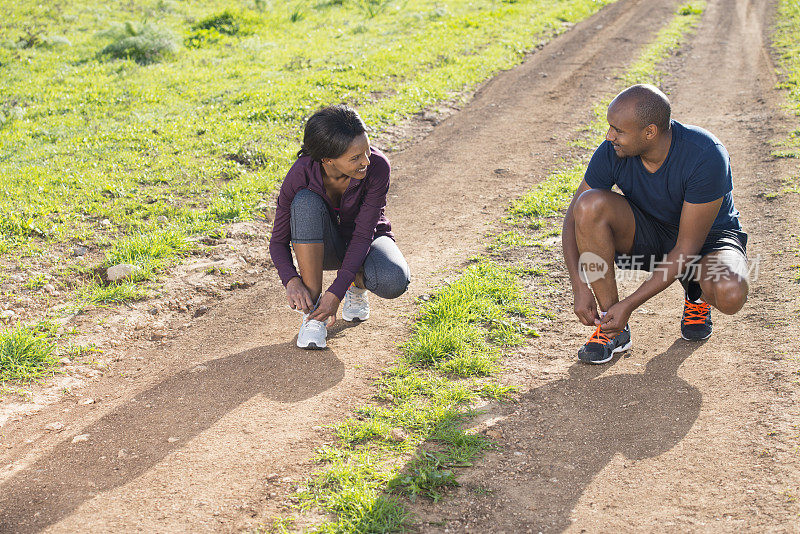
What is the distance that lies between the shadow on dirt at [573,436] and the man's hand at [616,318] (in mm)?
331

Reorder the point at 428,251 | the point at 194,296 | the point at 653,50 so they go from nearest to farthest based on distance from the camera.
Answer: the point at 194,296
the point at 428,251
the point at 653,50

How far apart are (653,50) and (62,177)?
983 centimetres

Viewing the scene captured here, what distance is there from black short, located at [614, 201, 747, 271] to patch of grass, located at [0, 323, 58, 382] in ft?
11.7

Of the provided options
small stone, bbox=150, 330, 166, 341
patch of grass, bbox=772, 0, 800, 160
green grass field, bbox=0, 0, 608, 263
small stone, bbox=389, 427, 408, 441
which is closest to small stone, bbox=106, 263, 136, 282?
green grass field, bbox=0, 0, 608, 263

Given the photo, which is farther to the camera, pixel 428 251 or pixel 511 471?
pixel 428 251

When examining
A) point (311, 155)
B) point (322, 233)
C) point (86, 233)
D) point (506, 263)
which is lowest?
point (506, 263)

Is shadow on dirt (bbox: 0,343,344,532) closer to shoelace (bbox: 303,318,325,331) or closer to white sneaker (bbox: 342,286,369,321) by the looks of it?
shoelace (bbox: 303,318,325,331)

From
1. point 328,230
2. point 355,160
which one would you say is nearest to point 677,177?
point 355,160

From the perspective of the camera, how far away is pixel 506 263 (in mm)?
5590

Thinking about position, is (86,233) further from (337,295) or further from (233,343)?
(337,295)

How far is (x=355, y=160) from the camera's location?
13.5ft

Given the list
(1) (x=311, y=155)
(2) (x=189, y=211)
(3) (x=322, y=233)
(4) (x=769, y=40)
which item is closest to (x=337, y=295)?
(3) (x=322, y=233)

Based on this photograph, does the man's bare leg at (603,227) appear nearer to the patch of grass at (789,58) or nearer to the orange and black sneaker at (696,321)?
the orange and black sneaker at (696,321)

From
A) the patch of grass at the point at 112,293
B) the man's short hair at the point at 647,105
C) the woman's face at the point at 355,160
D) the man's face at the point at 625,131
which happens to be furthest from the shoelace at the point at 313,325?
the man's short hair at the point at 647,105
